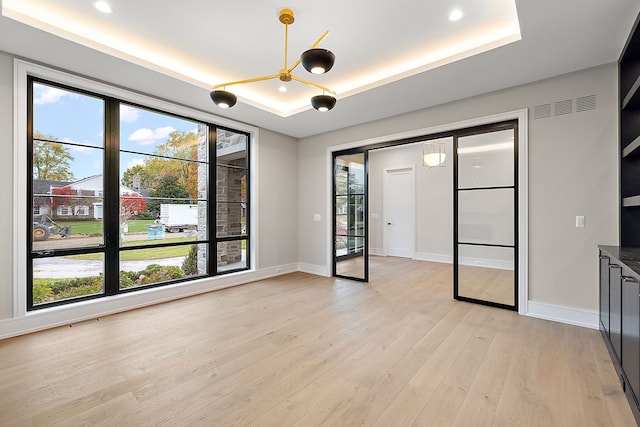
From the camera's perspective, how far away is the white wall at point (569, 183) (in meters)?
3.06

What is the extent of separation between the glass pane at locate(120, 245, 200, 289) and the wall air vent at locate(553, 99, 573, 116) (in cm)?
520

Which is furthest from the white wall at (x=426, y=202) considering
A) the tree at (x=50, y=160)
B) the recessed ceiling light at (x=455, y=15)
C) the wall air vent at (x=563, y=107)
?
the tree at (x=50, y=160)

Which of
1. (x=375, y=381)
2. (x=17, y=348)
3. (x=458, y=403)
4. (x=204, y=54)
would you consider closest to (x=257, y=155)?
(x=204, y=54)

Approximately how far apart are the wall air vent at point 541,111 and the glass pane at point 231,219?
180 inches

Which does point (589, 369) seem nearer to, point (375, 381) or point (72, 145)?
point (375, 381)

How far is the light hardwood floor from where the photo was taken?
183 cm

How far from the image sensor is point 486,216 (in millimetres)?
3887

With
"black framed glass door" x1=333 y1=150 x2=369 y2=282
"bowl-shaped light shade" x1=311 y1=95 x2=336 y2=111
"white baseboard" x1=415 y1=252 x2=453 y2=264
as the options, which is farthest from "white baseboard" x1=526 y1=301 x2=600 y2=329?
"white baseboard" x1=415 y1=252 x2=453 y2=264

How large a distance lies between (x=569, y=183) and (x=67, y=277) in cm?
596

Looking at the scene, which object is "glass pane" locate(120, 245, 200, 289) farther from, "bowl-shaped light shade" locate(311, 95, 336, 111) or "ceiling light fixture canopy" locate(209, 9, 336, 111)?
"bowl-shaped light shade" locate(311, 95, 336, 111)

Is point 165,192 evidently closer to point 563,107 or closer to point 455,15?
point 455,15

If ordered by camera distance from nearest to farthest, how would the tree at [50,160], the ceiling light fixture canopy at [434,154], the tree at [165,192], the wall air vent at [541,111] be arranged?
the tree at [50,160]
the wall air vent at [541,111]
the tree at [165,192]
the ceiling light fixture canopy at [434,154]

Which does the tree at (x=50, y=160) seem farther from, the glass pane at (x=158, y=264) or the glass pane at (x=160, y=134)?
the glass pane at (x=158, y=264)

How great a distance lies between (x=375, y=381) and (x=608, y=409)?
150cm
